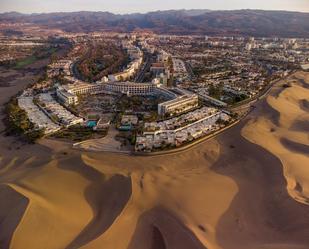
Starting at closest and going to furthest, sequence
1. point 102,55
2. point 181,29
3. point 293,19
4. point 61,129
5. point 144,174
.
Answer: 1. point 144,174
2. point 61,129
3. point 102,55
4. point 181,29
5. point 293,19

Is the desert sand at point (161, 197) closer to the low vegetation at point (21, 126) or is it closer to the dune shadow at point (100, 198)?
the dune shadow at point (100, 198)

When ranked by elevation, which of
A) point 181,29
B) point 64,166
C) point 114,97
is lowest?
point 181,29

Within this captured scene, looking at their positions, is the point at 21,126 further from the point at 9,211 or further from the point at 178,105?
the point at 178,105

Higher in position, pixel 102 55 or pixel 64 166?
pixel 64 166

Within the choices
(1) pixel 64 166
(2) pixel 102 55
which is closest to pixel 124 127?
(1) pixel 64 166

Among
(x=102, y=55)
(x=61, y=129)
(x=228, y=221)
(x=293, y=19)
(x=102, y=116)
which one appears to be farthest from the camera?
(x=293, y=19)

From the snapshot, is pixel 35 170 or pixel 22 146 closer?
pixel 35 170

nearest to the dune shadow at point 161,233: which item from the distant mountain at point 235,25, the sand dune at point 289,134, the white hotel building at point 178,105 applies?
the sand dune at point 289,134

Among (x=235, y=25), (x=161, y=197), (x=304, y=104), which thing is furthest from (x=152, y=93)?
(x=235, y=25)

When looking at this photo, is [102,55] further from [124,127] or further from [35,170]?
[35,170]
